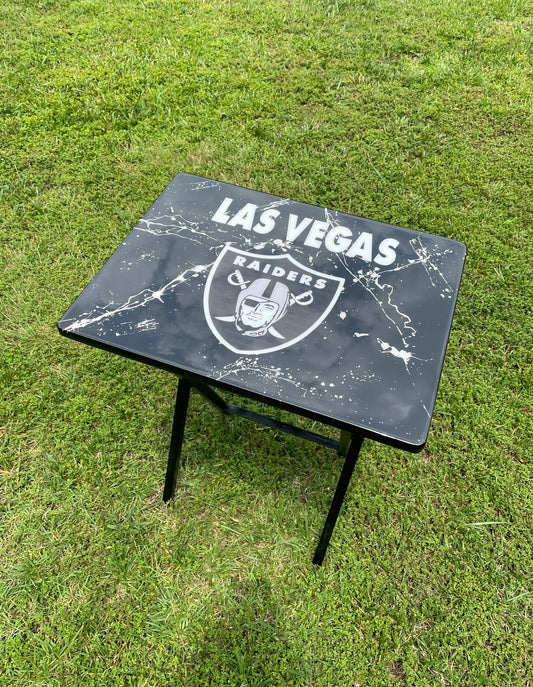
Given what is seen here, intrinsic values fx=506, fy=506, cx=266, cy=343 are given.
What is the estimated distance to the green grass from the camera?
6.42 feet

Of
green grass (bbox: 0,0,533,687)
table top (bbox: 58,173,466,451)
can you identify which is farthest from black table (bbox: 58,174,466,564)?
green grass (bbox: 0,0,533,687)

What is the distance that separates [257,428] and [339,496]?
0.70 m

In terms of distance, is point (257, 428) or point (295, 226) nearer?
point (295, 226)

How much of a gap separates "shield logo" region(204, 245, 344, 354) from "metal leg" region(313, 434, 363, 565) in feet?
1.35

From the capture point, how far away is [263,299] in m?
1.75

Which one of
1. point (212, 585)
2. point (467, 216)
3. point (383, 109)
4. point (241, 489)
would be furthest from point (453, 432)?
point (383, 109)

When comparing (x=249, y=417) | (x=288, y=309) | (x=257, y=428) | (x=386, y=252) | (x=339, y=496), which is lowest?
(x=257, y=428)

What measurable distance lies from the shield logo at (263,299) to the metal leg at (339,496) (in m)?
0.41

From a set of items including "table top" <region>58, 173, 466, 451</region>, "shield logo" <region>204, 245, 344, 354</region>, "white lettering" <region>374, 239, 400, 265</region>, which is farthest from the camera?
"white lettering" <region>374, 239, 400, 265</region>

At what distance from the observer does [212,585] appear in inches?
81.3

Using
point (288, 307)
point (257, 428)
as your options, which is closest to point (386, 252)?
point (288, 307)

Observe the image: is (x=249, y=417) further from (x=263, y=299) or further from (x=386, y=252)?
(x=386, y=252)

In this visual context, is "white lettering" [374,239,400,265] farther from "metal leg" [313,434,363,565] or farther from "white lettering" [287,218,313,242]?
"metal leg" [313,434,363,565]

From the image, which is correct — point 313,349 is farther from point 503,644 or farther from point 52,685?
point 52,685
